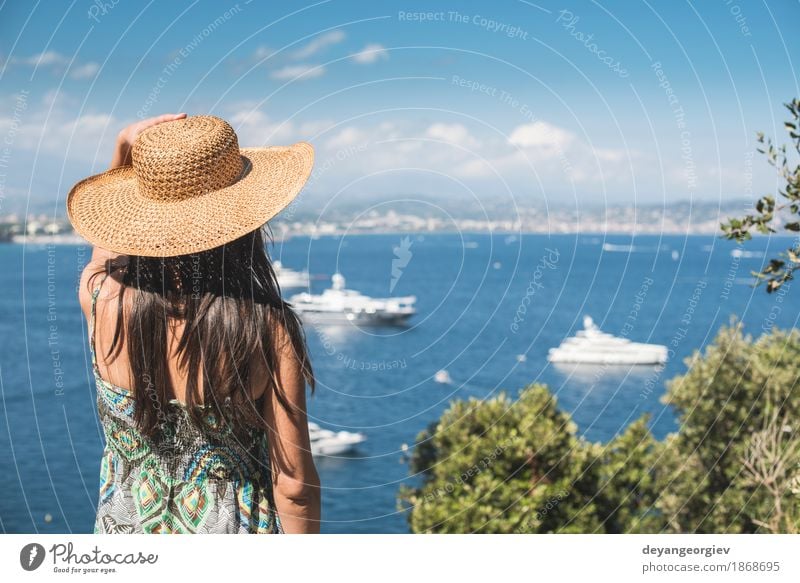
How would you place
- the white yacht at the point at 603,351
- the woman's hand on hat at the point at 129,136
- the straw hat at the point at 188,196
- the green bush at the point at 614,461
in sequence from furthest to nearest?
1. the white yacht at the point at 603,351
2. the green bush at the point at 614,461
3. the woman's hand on hat at the point at 129,136
4. the straw hat at the point at 188,196

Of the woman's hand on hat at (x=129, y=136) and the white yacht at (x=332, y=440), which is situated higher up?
the woman's hand on hat at (x=129, y=136)

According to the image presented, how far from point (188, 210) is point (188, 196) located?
0.05 m

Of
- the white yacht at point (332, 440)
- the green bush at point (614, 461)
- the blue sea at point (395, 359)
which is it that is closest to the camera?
the green bush at point (614, 461)

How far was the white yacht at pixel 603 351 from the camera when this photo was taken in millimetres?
44031

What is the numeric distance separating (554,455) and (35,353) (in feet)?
160

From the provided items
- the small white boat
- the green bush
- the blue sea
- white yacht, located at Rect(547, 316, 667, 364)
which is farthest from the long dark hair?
the small white boat

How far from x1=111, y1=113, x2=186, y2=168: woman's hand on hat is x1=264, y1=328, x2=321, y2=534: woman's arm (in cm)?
80

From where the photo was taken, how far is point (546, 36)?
5.10m

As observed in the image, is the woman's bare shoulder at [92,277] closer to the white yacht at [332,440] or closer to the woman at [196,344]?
the woman at [196,344]

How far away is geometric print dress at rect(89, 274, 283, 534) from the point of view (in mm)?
2193
